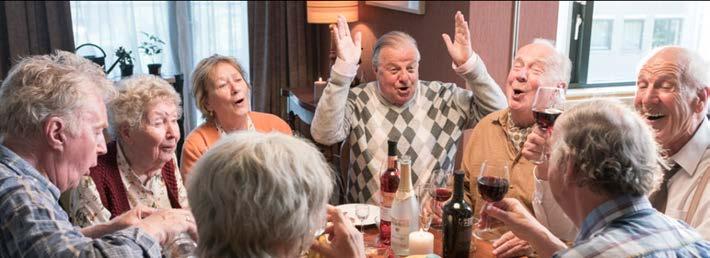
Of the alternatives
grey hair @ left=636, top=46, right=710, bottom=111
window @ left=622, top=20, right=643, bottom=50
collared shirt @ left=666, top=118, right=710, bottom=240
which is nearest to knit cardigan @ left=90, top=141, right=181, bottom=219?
collared shirt @ left=666, top=118, right=710, bottom=240

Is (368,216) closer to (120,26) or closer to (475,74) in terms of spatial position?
(475,74)

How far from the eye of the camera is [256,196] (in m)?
1.01

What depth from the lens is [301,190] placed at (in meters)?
1.05

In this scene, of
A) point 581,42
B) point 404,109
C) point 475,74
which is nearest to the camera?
point 475,74

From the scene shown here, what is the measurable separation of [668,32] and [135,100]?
153 inches

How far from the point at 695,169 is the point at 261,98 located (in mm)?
3753

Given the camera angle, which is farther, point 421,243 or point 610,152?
point 421,243

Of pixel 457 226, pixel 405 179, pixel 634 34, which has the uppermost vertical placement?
pixel 634 34

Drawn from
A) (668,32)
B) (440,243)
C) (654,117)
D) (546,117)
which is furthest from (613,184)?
(668,32)

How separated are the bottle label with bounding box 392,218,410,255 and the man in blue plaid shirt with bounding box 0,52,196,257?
0.52m

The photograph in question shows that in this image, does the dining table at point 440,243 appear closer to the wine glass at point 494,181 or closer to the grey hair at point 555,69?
the wine glass at point 494,181

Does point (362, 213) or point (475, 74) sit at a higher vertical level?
point (475, 74)

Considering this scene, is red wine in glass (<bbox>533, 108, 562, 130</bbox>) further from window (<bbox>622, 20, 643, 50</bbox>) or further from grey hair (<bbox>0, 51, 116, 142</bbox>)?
window (<bbox>622, 20, 643, 50</bbox>)

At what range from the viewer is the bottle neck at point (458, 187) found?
1433mm
